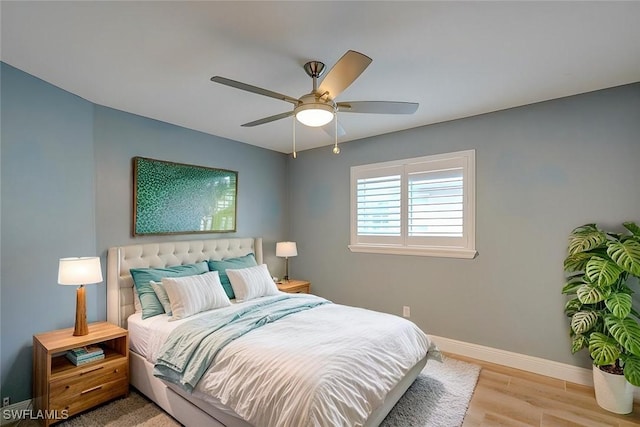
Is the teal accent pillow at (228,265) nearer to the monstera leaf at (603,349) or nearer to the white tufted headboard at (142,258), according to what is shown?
the white tufted headboard at (142,258)

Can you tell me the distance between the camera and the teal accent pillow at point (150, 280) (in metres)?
2.87

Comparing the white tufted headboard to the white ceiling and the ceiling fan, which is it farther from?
the ceiling fan

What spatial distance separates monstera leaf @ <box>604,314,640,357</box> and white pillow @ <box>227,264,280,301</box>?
2.92 m

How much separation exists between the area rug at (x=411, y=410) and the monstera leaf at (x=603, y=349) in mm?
958

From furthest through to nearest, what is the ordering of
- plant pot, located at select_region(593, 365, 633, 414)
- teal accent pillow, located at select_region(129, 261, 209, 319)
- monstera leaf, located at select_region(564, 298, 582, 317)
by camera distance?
teal accent pillow, located at select_region(129, 261, 209, 319) < monstera leaf, located at select_region(564, 298, 582, 317) < plant pot, located at select_region(593, 365, 633, 414)

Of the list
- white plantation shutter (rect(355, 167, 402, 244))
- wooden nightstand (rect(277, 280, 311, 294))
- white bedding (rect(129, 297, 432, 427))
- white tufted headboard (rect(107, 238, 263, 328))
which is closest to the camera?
white bedding (rect(129, 297, 432, 427))

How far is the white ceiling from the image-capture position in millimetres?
1736

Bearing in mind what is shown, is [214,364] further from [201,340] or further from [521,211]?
[521,211]

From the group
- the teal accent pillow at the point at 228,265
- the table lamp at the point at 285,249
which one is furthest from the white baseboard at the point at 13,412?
the table lamp at the point at 285,249

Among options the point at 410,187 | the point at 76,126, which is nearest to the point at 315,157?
the point at 410,187

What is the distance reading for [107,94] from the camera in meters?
2.79

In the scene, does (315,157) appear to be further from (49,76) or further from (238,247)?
(49,76)

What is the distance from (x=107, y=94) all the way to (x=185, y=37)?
4.29 ft

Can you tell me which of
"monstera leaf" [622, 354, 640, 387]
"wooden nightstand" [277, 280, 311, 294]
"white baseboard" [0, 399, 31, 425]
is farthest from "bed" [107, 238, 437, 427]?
"monstera leaf" [622, 354, 640, 387]
